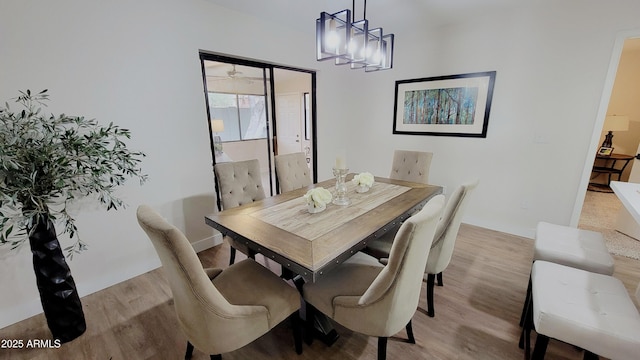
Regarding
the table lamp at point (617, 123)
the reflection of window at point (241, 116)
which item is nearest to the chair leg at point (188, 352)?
the reflection of window at point (241, 116)

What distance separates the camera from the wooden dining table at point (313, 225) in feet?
4.19

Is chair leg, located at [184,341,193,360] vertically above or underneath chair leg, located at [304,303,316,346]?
underneath

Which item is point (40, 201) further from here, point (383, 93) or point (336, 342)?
point (383, 93)

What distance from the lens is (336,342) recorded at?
1.65 meters

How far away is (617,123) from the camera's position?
14.1ft

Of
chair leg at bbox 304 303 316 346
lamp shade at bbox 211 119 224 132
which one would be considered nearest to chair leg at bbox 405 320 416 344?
chair leg at bbox 304 303 316 346

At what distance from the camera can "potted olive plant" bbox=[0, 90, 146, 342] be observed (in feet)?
4.54

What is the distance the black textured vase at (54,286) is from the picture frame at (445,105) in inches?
149

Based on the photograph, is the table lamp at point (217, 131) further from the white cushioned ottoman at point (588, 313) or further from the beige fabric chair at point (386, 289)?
the white cushioned ottoman at point (588, 313)

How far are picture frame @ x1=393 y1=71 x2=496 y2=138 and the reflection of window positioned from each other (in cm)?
194

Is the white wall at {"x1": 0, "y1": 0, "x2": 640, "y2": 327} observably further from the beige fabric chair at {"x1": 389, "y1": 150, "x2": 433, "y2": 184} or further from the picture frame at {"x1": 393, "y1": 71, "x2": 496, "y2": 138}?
the beige fabric chair at {"x1": 389, "y1": 150, "x2": 433, "y2": 184}

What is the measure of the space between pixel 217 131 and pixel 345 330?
7.94 ft

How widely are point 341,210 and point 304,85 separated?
406cm

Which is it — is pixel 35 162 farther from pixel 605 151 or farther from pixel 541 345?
pixel 605 151
